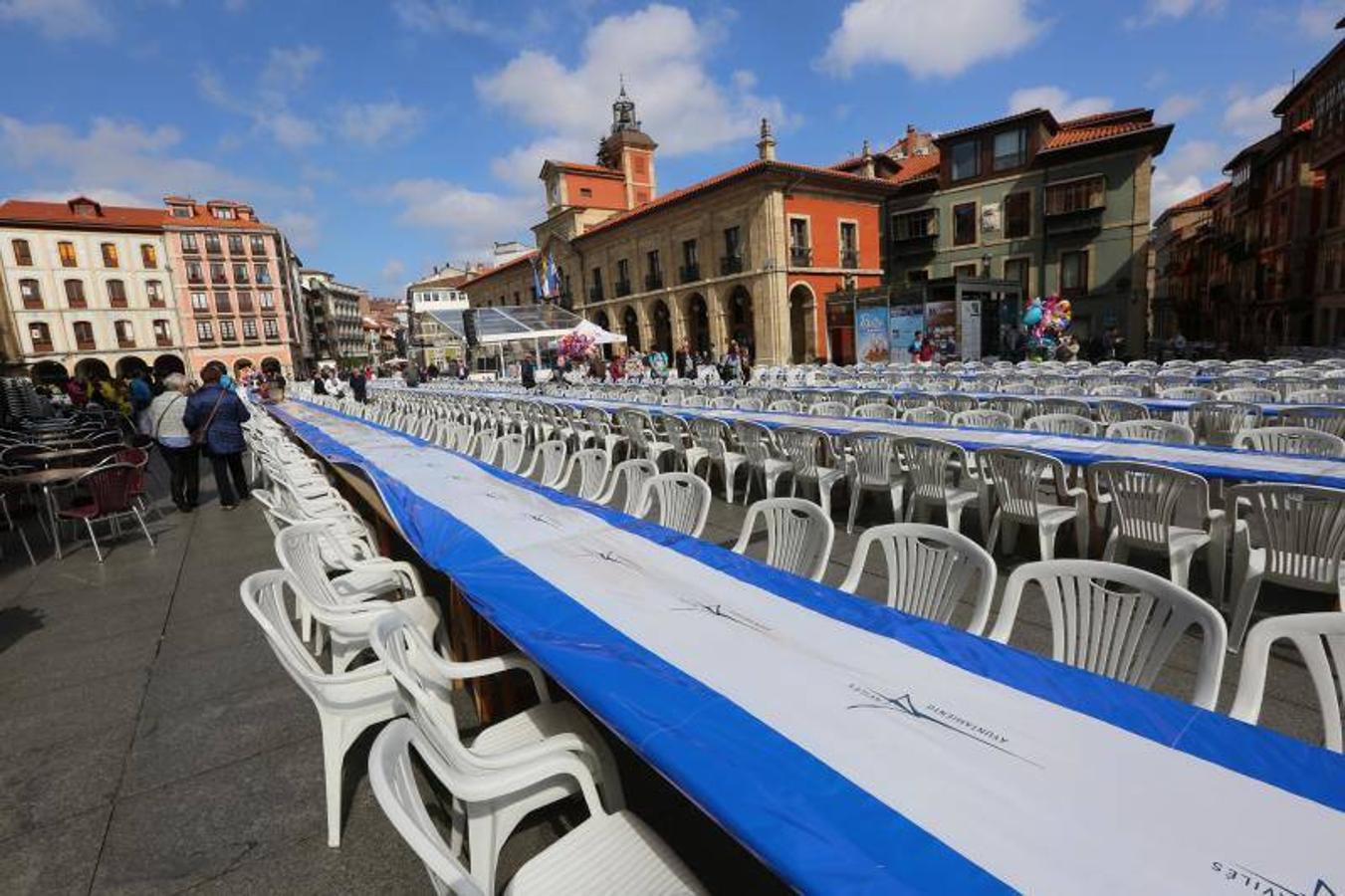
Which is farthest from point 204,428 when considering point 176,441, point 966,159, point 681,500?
point 966,159

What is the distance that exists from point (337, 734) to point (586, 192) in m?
40.0

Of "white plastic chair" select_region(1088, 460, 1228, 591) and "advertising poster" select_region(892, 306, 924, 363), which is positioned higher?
"advertising poster" select_region(892, 306, 924, 363)

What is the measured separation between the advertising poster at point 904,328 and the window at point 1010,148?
47.2 ft

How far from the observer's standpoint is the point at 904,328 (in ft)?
59.3

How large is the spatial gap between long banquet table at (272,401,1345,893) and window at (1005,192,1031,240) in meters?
30.5

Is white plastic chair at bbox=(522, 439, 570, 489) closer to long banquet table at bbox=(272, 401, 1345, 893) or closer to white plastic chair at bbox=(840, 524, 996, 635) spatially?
long banquet table at bbox=(272, 401, 1345, 893)

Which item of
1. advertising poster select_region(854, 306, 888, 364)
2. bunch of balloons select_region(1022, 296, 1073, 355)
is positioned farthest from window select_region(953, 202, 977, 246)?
bunch of balloons select_region(1022, 296, 1073, 355)

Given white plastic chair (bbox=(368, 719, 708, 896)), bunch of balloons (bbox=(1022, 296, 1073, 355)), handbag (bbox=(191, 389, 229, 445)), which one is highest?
bunch of balloons (bbox=(1022, 296, 1073, 355))

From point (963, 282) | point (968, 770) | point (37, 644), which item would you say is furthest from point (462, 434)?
point (963, 282)

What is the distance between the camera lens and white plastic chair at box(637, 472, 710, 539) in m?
3.74

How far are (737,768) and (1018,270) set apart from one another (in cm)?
3149

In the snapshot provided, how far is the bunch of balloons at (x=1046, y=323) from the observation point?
15.7m

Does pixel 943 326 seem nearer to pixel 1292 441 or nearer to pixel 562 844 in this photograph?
pixel 1292 441

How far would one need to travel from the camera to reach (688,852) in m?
2.20
